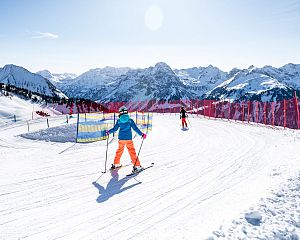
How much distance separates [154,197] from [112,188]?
1322mm

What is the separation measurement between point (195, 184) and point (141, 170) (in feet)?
6.76

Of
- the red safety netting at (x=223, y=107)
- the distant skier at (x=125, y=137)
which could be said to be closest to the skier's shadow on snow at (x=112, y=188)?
the distant skier at (x=125, y=137)

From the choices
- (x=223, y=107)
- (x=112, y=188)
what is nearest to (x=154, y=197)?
(x=112, y=188)

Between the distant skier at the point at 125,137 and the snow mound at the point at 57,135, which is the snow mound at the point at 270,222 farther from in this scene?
the snow mound at the point at 57,135

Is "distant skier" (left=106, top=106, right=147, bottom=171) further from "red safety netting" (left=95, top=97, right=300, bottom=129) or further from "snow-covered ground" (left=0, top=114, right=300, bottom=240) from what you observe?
"red safety netting" (left=95, top=97, right=300, bottom=129)

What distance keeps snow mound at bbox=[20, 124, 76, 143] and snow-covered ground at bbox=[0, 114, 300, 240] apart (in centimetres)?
744

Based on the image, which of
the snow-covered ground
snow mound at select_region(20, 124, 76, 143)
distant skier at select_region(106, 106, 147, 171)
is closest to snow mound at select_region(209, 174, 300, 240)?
the snow-covered ground

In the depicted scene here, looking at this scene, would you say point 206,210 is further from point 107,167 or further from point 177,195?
point 107,167

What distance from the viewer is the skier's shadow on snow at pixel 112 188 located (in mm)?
7115

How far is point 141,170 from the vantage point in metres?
9.49

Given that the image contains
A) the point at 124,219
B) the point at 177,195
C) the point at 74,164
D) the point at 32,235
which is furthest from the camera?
the point at 74,164

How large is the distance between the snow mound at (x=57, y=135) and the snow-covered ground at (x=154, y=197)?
7437 millimetres

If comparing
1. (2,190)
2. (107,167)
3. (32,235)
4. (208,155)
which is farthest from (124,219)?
(208,155)

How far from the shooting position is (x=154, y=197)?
704 centimetres
